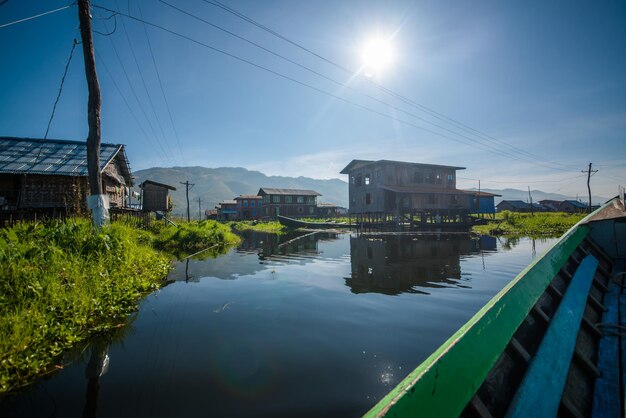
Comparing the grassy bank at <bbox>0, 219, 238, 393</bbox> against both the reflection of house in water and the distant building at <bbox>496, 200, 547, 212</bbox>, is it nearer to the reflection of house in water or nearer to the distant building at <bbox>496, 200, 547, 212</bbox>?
the reflection of house in water

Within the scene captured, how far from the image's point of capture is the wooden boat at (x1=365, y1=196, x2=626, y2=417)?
1434 millimetres

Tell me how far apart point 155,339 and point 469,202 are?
37907 millimetres

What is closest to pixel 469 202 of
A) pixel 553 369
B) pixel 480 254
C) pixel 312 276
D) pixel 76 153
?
pixel 480 254

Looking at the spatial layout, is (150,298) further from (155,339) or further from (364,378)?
(364,378)

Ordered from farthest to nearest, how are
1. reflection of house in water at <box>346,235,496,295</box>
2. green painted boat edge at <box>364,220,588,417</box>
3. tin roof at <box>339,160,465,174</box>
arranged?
1. tin roof at <box>339,160,465,174</box>
2. reflection of house in water at <box>346,235,496,295</box>
3. green painted boat edge at <box>364,220,588,417</box>

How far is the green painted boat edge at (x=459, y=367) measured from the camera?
48.9 inches

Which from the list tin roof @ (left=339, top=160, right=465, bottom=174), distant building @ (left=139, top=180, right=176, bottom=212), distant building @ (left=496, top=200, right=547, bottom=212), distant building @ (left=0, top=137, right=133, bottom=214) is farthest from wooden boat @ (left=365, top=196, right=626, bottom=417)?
distant building @ (left=496, top=200, right=547, bottom=212)

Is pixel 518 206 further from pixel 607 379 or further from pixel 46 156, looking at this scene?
pixel 46 156

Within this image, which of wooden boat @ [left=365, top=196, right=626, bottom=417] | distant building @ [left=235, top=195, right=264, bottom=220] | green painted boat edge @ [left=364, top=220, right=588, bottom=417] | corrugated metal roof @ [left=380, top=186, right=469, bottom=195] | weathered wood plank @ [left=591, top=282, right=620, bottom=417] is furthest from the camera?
distant building @ [left=235, top=195, right=264, bottom=220]

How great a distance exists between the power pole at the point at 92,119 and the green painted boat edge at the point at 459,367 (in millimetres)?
9561

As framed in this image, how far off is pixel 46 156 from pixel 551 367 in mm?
24437

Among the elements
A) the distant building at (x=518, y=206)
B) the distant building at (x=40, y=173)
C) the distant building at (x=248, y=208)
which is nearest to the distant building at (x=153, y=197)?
the distant building at (x=40, y=173)

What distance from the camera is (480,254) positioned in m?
12.5

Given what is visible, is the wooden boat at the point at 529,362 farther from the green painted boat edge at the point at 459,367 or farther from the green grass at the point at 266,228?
the green grass at the point at 266,228
